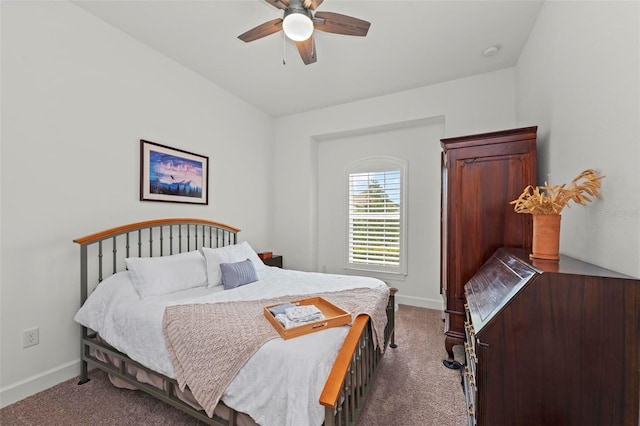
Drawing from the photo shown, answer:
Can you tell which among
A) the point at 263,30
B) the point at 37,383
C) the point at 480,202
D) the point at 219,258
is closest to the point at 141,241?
the point at 219,258

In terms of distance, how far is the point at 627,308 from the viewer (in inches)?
38.0

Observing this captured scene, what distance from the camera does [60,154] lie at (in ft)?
6.81

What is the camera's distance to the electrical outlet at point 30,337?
1.89 metres

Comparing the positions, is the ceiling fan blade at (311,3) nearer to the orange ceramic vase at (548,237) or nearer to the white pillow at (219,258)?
the orange ceramic vase at (548,237)

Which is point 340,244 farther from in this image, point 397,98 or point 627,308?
point 627,308

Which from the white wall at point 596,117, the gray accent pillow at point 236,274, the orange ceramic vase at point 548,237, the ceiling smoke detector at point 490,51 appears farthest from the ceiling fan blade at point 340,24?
the gray accent pillow at point 236,274

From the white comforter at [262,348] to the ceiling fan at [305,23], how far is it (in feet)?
6.50

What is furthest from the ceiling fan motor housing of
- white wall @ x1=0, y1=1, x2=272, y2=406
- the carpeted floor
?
the carpeted floor

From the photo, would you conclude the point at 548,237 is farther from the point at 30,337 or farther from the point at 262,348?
the point at 30,337

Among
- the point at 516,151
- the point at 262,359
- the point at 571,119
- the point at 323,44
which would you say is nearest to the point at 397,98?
the point at 323,44

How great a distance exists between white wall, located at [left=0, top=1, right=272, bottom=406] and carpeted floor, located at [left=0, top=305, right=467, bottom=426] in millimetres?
217

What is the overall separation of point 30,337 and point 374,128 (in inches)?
162

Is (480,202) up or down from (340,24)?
down

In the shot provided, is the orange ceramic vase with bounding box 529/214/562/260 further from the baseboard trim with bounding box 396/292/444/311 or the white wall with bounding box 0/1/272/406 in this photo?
the white wall with bounding box 0/1/272/406
